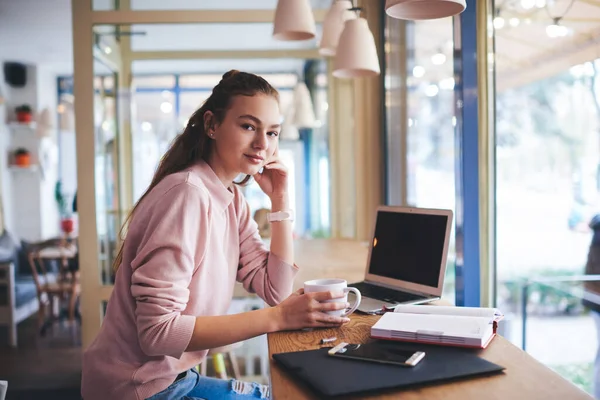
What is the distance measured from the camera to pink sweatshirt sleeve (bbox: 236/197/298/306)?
1.66 metres

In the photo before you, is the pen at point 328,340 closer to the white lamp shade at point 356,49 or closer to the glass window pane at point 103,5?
the white lamp shade at point 356,49

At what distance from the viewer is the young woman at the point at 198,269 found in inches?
47.6

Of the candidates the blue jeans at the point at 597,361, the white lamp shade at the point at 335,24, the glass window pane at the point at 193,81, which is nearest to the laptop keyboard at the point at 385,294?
the blue jeans at the point at 597,361

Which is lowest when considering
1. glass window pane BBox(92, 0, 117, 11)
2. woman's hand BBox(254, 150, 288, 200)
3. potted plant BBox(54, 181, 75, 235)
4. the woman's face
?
potted plant BBox(54, 181, 75, 235)

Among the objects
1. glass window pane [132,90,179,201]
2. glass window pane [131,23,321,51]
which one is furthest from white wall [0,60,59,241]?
glass window pane [131,23,321,51]

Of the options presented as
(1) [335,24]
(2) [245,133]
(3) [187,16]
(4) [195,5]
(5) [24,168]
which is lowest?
(2) [245,133]

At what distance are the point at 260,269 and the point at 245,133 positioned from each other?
0.42m

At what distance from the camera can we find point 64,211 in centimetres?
859

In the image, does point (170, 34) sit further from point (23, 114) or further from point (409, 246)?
point (23, 114)

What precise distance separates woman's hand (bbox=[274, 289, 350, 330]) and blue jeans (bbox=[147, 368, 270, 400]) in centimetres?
32

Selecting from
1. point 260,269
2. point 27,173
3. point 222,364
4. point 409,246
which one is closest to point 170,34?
point 222,364

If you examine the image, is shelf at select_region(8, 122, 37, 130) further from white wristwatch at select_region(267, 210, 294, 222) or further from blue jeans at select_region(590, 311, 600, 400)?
blue jeans at select_region(590, 311, 600, 400)

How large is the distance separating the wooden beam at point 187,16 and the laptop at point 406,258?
1936mm

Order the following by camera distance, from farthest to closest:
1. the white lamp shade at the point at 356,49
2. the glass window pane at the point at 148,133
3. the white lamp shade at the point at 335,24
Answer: the glass window pane at the point at 148,133, the white lamp shade at the point at 335,24, the white lamp shade at the point at 356,49
